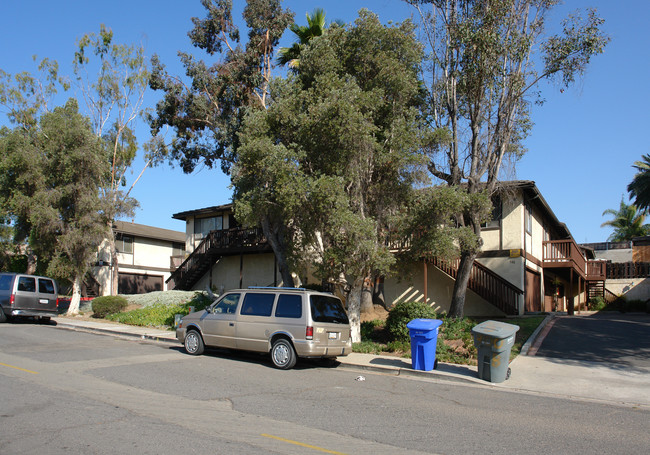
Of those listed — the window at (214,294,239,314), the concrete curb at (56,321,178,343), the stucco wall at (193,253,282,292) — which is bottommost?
the concrete curb at (56,321,178,343)

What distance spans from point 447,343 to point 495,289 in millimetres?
7319

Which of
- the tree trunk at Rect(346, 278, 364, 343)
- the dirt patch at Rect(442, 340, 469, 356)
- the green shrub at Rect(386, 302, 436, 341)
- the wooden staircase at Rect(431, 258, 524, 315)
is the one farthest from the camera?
the wooden staircase at Rect(431, 258, 524, 315)

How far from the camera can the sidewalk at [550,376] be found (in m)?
9.08

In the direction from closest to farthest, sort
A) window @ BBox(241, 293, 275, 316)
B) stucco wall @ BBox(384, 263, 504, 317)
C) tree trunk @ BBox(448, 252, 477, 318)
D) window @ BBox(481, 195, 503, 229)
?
window @ BBox(241, 293, 275, 316) < tree trunk @ BBox(448, 252, 477, 318) < stucco wall @ BBox(384, 263, 504, 317) < window @ BBox(481, 195, 503, 229)

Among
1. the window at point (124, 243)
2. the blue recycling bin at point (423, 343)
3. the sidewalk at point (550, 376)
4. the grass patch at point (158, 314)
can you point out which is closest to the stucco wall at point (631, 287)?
the sidewalk at point (550, 376)

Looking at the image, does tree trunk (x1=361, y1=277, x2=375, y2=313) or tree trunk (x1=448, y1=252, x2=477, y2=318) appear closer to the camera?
tree trunk (x1=448, y1=252, x2=477, y2=318)

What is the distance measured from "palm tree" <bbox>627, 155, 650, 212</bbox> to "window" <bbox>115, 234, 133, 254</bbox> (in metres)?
37.9

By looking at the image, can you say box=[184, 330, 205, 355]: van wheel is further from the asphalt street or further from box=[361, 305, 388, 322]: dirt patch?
box=[361, 305, 388, 322]: dirt patch

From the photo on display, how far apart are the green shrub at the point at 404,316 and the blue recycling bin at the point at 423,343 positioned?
8.69ft

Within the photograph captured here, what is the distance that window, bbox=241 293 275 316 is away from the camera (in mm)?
11664

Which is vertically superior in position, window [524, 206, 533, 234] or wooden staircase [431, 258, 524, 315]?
window [524, 206, 533, 234]

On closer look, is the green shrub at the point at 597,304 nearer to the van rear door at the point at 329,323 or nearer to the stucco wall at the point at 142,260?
the van rear door at the point at 329,323

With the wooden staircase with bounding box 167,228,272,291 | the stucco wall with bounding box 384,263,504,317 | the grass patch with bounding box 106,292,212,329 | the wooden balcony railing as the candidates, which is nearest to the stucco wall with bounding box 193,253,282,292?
the wooden staircase with bounding box 167,228,272,291

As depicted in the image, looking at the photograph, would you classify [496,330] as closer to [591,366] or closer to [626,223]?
[591,366]
